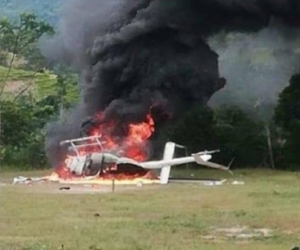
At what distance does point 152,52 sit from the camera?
39.9 meters

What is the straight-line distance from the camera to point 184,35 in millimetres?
39719

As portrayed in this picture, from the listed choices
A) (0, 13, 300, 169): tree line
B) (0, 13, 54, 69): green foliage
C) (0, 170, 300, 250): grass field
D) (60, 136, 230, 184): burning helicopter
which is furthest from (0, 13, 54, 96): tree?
(0, 170, 300, 250): grass field

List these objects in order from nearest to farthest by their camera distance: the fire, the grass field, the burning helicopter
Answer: the grass field
the burning helicopter
the fire

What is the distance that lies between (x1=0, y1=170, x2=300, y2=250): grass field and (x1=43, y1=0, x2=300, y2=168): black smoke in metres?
9.50

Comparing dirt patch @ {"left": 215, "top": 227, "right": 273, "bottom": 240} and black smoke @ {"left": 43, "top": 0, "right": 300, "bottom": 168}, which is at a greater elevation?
black smoke @ {"left": 43, "top": 0, "right": 300, "bottom": 168}

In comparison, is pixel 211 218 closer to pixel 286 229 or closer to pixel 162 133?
pixel 286 229

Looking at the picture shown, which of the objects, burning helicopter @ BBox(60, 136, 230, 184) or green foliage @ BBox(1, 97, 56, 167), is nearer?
burning helicopter @ BBox(60, 136, 230, 184)

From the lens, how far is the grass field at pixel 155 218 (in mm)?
15844

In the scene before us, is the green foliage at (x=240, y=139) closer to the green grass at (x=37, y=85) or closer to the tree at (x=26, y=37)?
the green grass at (x=37, y=85)

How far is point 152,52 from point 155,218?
20445 mm

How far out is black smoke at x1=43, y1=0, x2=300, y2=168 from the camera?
39.2m

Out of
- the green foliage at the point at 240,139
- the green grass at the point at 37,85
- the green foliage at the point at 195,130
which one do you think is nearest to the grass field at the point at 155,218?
the green foliage at the point at 195,130

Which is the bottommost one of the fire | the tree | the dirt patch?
the dirt patch

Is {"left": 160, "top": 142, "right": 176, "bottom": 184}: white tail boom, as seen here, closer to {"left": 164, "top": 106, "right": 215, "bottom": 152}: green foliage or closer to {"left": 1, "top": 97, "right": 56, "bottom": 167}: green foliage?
{"left": 164, "top": 106, "right": 215, "bottom": 152}: green foliage
